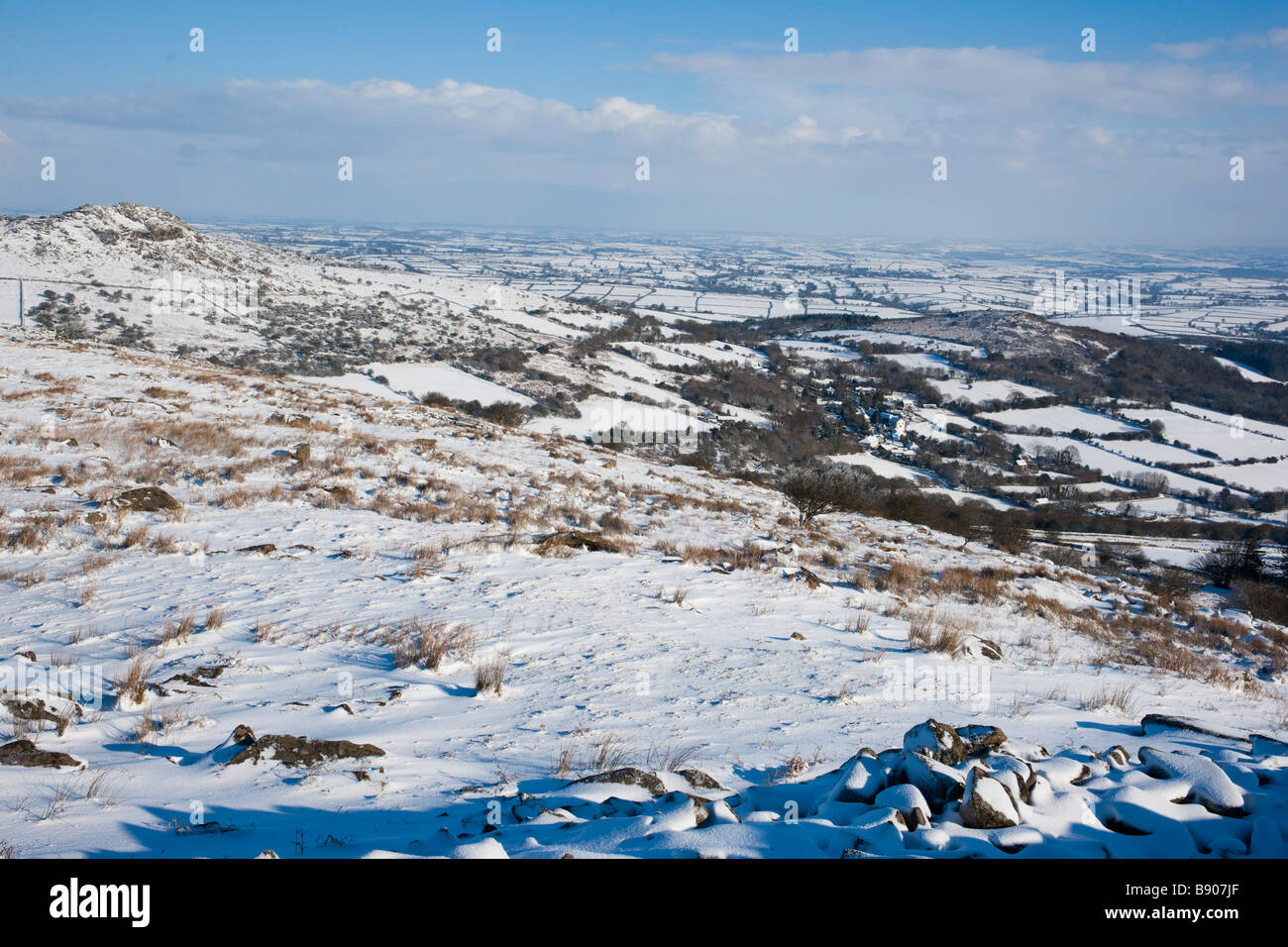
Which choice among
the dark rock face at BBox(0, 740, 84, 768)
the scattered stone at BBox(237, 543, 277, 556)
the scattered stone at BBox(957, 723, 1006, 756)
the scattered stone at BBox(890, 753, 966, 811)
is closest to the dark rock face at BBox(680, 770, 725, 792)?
the scattered stone at BBox(890, 753, 966, 811)

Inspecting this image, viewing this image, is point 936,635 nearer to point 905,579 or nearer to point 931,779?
point 905,579

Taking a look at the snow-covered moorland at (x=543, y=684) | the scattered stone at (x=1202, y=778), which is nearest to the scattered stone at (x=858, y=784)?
the snow-covered moorland at (x=543, y=684)

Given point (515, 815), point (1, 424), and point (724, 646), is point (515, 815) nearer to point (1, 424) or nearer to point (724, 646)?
point (724, 646)

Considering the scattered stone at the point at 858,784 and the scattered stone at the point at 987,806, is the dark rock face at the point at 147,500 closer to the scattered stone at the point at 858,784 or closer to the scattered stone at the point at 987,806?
the scattered stone at the point at 858,784

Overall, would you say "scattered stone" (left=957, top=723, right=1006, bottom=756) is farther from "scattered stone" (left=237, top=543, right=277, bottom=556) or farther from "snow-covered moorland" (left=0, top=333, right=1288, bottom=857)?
"scattered stone" (left=237, top=543, right=277, bottom=556)

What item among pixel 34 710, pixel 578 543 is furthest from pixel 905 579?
pixel 34 710
